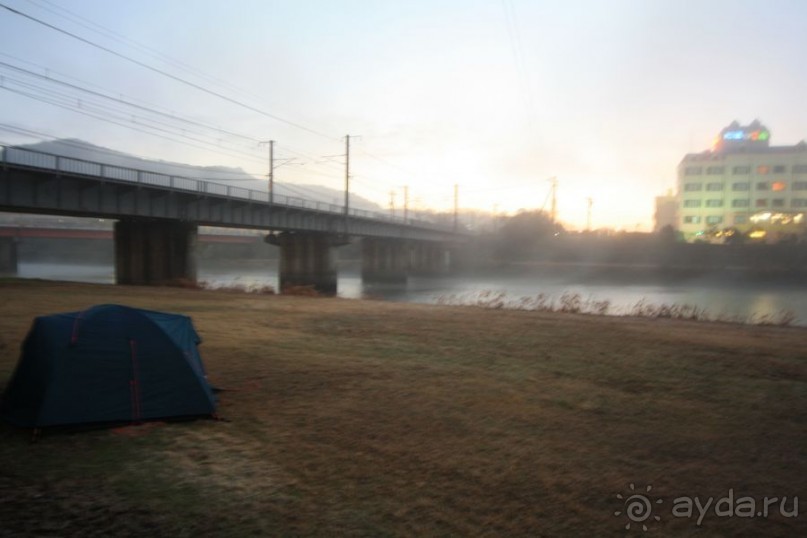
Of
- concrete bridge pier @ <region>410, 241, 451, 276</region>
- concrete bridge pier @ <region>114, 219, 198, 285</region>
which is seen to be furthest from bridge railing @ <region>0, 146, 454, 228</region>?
concrete bridge pier @ <region>410, 241, 451, 276</region>

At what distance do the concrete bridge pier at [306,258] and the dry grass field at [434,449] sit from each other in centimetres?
5013

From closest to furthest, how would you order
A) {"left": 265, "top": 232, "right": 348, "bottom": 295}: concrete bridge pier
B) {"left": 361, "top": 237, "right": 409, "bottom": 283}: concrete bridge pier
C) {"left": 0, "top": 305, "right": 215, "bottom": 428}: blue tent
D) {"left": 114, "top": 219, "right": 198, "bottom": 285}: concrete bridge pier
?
{"left": 0, "top": 305, "right": 215, "bottom": 428}: blue tent, {"left": 114, "top": 219, "right": 198, "bottom": 285}: concrete bridge pier, {"left": 265, "top": 232, "right": 348, "bottom": 295}: concrete bridge pier, {"left": 361, "top": 237, "right": 409, "bottom": 283}: concrete bridge pier

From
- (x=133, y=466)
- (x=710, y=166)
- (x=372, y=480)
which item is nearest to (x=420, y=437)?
(x=372, y=480)

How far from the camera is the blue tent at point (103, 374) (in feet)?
22.7

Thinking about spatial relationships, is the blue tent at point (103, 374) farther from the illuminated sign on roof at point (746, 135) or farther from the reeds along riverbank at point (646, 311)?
the illuminated sign on roof at point (746, 135)

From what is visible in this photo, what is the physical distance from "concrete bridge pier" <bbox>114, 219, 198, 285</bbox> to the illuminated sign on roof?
106542 mm

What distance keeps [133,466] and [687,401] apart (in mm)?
8286

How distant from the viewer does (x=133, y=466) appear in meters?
6.09

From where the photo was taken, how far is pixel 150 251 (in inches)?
1689

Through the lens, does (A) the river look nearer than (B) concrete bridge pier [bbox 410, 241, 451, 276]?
Yes

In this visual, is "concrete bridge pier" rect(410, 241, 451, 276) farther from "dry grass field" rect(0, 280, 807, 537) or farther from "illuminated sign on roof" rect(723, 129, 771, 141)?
"dry grass field" rect(0, 280, 807, 537)

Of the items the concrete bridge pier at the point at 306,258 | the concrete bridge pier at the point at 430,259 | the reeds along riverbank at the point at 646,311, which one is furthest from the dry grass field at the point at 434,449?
the concrete bridge pier at the point at 430,259

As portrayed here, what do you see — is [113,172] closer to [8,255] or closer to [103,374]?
[103,374]

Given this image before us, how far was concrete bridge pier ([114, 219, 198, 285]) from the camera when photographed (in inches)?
1679
